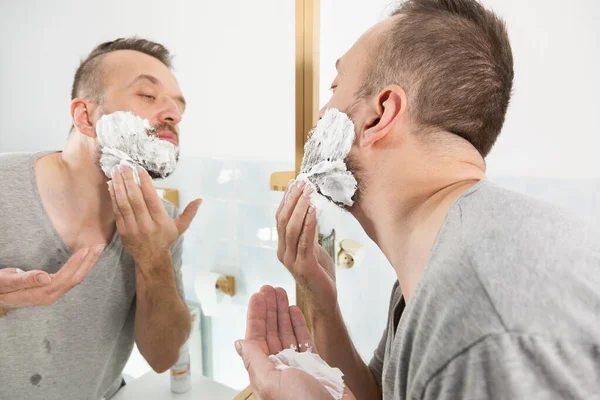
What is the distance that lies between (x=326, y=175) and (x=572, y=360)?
1.44 ft

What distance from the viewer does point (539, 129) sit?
0.80 meters

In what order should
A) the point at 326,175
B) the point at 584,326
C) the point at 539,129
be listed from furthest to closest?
the point at 539,129 < the point at 326,175 < the point at 584,326

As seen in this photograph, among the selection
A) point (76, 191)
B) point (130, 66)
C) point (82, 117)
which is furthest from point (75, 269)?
point (130, 66)

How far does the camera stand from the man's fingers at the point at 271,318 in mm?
807

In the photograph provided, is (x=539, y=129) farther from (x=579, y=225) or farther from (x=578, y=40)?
(x=579, y=225)

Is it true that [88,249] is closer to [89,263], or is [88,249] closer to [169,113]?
[89,263]

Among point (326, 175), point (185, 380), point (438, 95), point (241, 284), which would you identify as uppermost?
point (438, 95)

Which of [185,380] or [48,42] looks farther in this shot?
[185,380]

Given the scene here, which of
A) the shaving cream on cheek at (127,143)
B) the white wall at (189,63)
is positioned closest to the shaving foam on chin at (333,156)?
the white wall at (189,63)

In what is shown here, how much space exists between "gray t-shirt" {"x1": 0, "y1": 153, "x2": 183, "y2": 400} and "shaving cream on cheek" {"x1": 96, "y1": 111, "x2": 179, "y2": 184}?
0.33ft

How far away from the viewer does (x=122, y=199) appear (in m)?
0.66

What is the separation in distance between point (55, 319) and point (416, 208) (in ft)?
1.97

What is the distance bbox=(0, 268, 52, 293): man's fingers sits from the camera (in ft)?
1.83

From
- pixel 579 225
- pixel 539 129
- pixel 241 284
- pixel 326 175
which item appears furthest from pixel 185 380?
pixel 539 129
